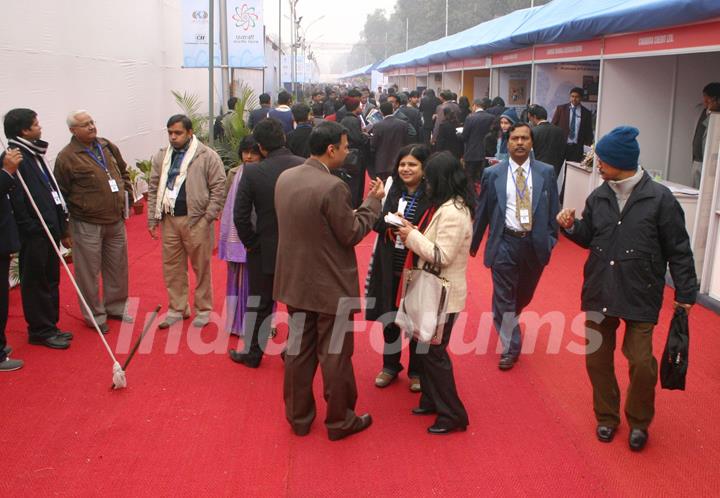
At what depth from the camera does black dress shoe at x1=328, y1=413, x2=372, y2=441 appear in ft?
13.8

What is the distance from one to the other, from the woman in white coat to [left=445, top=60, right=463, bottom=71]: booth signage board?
1616cm

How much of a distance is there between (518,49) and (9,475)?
11518mm

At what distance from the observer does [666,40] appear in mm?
7395

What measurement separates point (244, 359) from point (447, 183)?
2266mm

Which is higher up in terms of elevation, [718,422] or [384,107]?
[384,107]

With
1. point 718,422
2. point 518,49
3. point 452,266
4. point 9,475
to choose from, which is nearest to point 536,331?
point 718,422

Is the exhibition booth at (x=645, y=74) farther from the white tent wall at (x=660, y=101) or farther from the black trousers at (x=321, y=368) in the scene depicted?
the black trousers at (x=321, y=368)

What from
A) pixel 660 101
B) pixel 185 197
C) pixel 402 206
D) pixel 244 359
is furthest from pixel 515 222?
pixel 660 101

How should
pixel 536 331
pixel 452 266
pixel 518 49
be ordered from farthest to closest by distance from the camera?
pixel 518 49, pixel 536 331, pixel 452 266

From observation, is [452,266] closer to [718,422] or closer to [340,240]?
[340,240]

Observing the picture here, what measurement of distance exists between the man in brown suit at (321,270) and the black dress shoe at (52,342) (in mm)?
2285

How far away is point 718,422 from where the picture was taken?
14.4 ft

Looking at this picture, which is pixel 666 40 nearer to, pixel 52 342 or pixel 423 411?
pixel 423 411

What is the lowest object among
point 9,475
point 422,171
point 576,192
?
point 9,475
